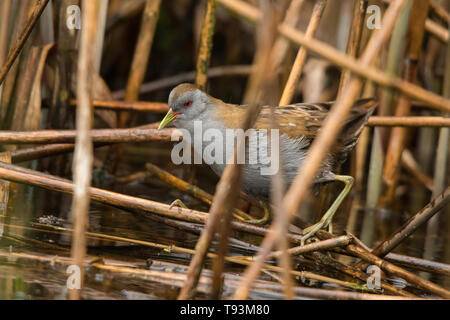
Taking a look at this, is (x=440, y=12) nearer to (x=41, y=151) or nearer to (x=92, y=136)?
(x=92, y=136)

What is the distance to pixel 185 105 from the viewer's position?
3.15 m

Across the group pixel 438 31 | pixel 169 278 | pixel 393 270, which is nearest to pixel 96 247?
pixel 169 278

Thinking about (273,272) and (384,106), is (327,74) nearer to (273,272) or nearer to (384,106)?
(384,106)

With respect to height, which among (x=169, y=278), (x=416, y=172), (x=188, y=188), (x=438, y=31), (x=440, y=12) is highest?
(x=440, y=12)

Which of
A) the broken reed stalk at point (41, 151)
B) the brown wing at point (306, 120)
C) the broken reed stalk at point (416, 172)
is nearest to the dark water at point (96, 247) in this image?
the broken reed stalk at point (41, 151)

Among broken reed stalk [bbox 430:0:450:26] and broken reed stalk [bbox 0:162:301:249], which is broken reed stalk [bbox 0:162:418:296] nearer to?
broken reed stalk [bbox 0:162:301:249]

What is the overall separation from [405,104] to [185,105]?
208 cm

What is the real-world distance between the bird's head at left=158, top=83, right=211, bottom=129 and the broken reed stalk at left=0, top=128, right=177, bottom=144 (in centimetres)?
34

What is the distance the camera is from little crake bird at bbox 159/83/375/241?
294 cm

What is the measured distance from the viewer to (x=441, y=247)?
3822 millimetres
